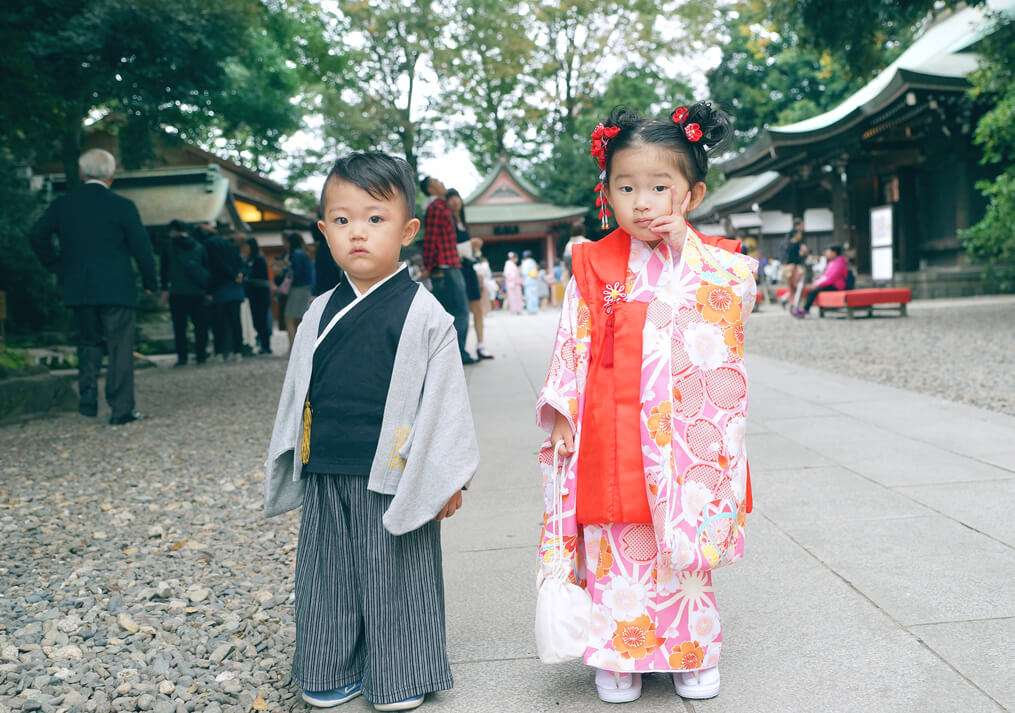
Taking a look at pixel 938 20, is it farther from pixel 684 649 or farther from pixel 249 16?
pixel 684 649

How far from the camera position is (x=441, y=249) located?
7.82 m

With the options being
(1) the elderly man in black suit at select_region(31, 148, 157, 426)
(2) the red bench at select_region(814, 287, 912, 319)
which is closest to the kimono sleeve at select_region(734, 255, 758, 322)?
(1) the elderly man in black suit at select_region(31, 148, 157, 426)

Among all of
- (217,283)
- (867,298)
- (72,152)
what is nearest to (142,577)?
(217,283)

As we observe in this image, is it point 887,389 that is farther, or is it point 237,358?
point 237,358

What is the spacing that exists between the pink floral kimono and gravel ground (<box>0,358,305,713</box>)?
843mm

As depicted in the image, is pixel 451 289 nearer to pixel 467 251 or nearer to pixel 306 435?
pixel 467 251

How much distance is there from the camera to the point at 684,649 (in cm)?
212

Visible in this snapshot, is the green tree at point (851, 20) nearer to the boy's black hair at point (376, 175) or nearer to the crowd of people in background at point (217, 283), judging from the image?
the crowd of people in background at point (217, 283)

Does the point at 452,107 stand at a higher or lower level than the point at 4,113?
higher

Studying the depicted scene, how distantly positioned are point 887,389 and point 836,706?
540 centimetres

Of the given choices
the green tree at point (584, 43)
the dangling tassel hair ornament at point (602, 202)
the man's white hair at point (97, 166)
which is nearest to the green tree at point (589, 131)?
the green tree at point (584, 43)

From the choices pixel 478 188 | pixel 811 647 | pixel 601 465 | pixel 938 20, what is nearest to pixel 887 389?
pixel 811 647

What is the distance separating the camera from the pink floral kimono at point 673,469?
209cm

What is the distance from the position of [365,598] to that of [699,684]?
82cm
